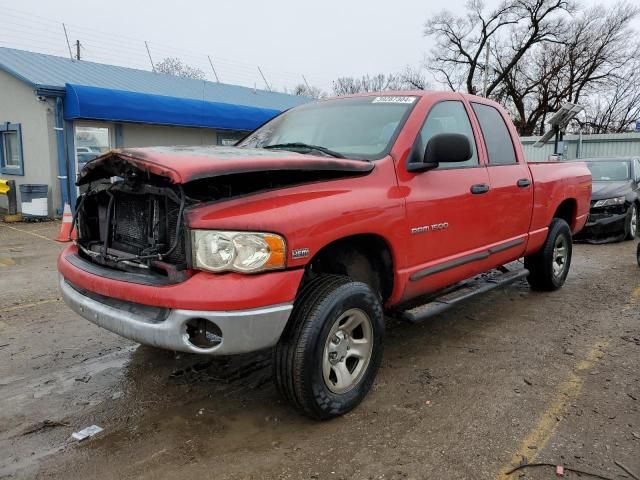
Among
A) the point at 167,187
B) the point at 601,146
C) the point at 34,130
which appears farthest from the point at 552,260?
the point at 601,146

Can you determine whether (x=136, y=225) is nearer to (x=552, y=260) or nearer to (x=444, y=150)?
(x=444, y=150)

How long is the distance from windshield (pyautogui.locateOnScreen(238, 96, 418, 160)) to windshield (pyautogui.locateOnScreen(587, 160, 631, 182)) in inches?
308

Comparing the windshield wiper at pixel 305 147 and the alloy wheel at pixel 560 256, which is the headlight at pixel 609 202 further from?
the windshield wiper at pixel 305 147

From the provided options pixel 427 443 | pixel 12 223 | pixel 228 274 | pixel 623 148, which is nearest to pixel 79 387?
pixel 228 274

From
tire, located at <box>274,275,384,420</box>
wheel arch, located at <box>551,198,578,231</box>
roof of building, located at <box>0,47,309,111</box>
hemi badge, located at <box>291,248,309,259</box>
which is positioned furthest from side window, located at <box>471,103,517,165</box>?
roof of building, located at <box>0,47,309,111</box>

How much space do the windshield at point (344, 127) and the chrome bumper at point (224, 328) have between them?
144cm

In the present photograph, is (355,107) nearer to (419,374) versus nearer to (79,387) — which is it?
(419,374)

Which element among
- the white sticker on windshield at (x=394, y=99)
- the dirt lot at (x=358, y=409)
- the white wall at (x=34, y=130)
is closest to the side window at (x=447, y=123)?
the white sticker on windshield at (x=394, y=99)

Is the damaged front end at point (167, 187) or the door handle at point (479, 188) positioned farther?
the door handle at point (479, 188)

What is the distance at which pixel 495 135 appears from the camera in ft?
15.9

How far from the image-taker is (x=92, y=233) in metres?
3.58

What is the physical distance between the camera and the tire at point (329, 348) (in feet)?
9.25

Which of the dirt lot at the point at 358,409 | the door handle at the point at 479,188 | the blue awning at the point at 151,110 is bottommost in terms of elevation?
the dirt lot at the point at 358,409

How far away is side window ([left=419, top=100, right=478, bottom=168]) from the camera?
13.0 ft
